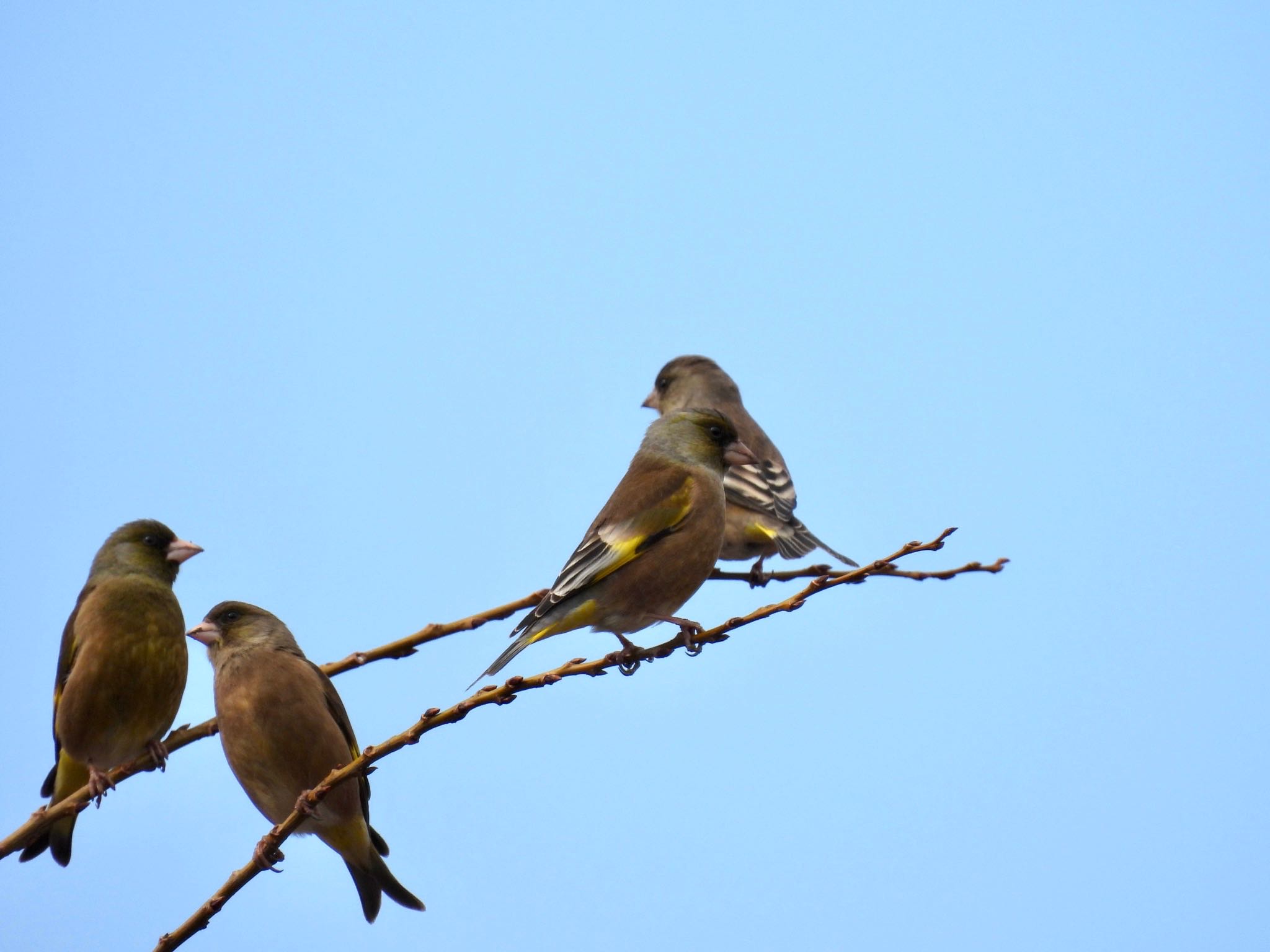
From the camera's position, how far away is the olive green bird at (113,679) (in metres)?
5.73

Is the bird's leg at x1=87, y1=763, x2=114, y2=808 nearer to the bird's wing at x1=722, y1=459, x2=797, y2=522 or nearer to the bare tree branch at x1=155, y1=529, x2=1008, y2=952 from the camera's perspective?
the bare tree branch at x1=155, y1=529, x2=1008, y2=952

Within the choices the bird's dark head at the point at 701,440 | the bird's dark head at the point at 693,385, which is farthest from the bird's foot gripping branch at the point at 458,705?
the bird's dark head at the point at 693,385

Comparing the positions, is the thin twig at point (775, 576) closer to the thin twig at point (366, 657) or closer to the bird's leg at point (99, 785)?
the thin twig at point (366, 657)

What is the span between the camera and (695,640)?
154 inches

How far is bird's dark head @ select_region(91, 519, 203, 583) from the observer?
20.7ft

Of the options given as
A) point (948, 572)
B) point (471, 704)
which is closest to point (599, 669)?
point (471, 704)

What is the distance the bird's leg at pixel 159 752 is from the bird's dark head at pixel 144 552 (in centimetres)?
86

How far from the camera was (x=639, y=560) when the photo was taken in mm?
5648

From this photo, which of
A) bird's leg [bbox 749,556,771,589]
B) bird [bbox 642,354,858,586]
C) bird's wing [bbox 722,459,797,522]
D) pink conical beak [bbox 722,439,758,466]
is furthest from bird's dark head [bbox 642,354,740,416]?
pink conical beak [bbox 722,439,758,466]

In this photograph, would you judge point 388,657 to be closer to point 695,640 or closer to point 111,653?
point 695,640

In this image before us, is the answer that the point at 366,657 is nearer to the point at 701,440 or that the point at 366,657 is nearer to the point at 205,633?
the point at 205,633

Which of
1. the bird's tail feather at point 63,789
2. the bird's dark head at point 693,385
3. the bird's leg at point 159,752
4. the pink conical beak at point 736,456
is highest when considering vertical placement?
the bird's dark head at point 693,385

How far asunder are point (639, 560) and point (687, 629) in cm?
50

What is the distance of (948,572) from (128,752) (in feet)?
12.9
